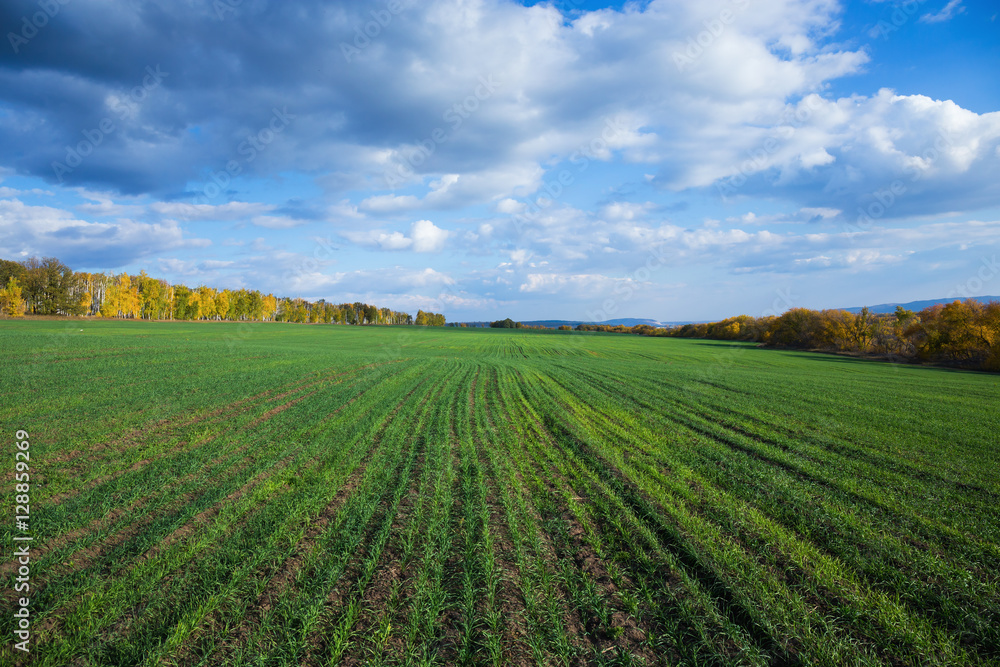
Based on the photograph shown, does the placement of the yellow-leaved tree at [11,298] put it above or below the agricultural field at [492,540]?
above

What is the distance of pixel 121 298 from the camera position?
10756 cm

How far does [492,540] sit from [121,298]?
143 m

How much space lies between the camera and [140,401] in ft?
49.9

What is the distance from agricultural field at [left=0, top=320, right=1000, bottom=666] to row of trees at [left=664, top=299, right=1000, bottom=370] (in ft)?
190

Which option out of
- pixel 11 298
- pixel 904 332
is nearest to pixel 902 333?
pixel 904 332

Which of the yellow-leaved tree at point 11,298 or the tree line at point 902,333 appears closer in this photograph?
the tree line at point 902,333

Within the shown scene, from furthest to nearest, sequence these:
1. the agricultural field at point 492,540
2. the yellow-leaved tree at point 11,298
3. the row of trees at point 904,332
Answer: the yellow-leaved tree at point 11,298
the row of trees at point 904,332
the agricultural field at point 492,540

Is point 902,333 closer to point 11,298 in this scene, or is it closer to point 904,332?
point 904,332

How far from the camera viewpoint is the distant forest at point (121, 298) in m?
88.0

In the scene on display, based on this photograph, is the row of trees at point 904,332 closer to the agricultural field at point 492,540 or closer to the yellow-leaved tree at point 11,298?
the agricultural field at point 492,540

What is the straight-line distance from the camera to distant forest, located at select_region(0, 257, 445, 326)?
88.0 meters

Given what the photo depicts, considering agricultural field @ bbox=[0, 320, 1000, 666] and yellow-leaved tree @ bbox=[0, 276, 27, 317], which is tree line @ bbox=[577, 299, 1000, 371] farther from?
yellow-leaved tree @ bbox=[0, 276, 27, 317]

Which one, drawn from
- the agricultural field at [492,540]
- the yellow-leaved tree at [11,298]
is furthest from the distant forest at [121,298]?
the agricultural field at [492,540]

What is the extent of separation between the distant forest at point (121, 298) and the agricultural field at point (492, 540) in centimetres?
11088
